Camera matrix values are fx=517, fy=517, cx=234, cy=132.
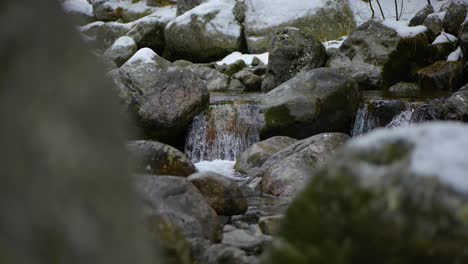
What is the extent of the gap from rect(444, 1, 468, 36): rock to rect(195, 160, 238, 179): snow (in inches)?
325

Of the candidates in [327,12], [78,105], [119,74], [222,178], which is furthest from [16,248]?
[327,12]

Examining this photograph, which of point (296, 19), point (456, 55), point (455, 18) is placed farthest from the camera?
point (296, 19)

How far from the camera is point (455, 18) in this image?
13.3 m

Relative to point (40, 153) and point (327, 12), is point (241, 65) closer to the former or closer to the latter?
point (327, 12)

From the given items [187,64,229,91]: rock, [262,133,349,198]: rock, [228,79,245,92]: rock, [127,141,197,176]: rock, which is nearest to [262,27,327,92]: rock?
[228,79,245,92]: rock

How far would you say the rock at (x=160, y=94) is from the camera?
7.86m

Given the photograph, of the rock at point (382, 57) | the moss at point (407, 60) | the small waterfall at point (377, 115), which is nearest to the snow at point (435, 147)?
the small waterfall at point (377, 115)

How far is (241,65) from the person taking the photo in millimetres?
15516

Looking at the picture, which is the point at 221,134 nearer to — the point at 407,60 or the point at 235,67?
the point at 407,60

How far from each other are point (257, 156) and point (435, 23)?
339 inches

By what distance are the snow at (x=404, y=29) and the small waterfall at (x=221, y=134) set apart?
553cm

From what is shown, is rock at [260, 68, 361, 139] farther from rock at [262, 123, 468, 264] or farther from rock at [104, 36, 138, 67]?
rock at [104, 36, 138, 67]

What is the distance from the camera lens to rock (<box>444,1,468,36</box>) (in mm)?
13250

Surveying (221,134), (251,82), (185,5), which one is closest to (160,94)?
(221,134)
